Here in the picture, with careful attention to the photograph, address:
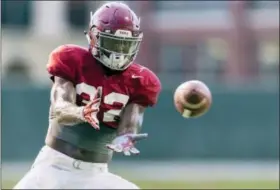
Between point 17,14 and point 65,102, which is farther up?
point 65,102

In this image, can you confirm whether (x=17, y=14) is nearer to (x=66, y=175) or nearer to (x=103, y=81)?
(x=103, y=81)

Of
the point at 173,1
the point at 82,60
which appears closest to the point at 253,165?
the point at 82,60

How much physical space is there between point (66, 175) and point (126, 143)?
48 centimetres

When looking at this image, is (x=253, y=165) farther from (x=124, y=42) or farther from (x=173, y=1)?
(x=173, y=1)

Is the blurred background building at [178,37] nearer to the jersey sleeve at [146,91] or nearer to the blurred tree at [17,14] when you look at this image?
the blurred tree at [17,14]

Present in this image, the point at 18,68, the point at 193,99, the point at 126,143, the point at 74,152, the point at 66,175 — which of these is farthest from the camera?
the point at 18,68

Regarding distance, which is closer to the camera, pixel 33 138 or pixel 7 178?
pixel 7 178

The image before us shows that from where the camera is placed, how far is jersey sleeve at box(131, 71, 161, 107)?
6098mm

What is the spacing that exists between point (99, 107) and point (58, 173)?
45 cm

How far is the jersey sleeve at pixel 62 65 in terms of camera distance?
5875mm

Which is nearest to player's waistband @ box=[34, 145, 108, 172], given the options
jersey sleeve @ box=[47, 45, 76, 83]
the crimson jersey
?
the crimson jersey

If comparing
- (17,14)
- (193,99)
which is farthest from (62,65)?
(17,14)

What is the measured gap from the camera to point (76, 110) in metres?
5.63

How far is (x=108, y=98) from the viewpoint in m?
6.02
